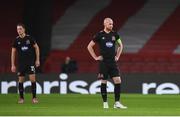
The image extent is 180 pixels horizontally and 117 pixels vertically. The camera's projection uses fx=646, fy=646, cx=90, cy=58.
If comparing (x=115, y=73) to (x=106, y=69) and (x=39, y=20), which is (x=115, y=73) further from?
(x=39, y=20)

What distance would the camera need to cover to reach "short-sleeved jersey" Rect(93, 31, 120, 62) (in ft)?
45.9

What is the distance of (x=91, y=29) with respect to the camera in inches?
1193

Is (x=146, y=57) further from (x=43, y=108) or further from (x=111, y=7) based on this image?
(x=43, y=108)

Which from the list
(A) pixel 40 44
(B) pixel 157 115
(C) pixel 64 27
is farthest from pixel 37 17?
(B) pixel 157 115

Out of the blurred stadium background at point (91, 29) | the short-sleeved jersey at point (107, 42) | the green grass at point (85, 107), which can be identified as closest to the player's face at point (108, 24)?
the short-sleeved jersey at point (107, 42)

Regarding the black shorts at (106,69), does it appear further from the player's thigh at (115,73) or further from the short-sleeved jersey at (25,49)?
the short-sleeved jersey at (25,49)

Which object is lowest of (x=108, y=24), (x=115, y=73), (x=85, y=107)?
(x=85, y=107)

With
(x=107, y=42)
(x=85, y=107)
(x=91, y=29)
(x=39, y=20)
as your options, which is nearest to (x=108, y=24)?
(x=107, y=42)

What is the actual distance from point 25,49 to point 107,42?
8.07 feet

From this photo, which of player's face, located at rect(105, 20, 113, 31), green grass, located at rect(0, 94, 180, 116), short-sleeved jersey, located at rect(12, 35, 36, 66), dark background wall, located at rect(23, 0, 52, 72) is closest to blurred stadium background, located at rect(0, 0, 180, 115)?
dark background wall, located at rect(23, 0, 52, 72)

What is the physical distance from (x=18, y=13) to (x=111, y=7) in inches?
176

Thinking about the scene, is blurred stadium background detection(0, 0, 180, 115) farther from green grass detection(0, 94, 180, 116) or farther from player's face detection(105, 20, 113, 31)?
player's face detection(105, 20, 113, 31)

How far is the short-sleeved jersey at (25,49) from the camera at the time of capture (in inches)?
609

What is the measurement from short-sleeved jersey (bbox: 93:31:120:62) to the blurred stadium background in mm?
11035
